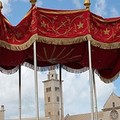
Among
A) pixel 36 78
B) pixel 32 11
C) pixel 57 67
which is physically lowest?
pixel 36 78

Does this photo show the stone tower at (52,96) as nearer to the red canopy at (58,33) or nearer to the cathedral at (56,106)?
the cathedral at (56,106)

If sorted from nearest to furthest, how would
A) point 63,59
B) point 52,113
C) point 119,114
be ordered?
point 63,59 < point 119,114 < point 52,113

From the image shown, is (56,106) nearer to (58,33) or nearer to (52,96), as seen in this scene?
(52,96)

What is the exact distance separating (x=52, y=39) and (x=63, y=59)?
1789mm

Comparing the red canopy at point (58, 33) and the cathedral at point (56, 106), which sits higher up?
the cathedral at point (56, 106)

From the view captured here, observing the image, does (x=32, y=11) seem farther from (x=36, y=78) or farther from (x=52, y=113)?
(x=52, y=113)

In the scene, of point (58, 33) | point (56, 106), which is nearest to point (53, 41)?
point (58, 33)

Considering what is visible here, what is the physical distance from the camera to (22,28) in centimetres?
923

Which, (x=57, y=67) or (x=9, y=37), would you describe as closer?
(x=9, y=37)

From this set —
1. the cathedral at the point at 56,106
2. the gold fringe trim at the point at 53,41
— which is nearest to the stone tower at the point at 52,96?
the cathedral at the point at 56,106

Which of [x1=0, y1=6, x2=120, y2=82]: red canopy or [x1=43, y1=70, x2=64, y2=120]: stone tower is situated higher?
[x1=43, y1=70, x2=64, y2=120]: stone tower

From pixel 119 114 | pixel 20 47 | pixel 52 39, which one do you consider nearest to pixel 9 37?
pixel 20 47

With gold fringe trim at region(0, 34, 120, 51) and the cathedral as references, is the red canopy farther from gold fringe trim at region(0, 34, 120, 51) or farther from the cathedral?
the cathedral

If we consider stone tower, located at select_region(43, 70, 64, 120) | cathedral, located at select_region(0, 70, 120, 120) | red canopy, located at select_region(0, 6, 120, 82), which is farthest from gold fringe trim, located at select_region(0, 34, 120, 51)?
stone tower, located at select_region(43, 70, 64, 120)
